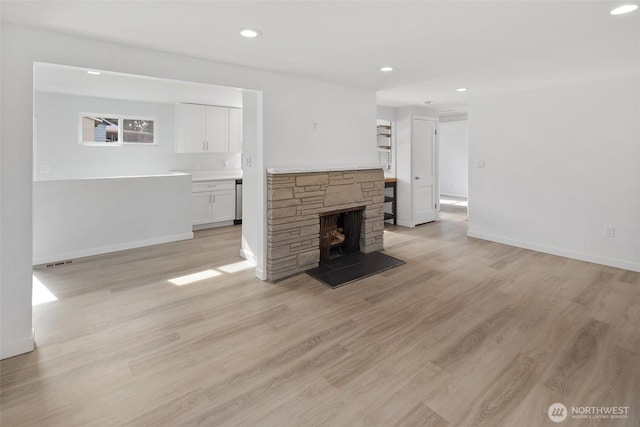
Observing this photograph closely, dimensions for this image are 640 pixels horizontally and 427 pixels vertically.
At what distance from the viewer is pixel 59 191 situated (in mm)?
4234

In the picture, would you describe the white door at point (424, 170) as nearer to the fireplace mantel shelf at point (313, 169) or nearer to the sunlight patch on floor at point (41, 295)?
the fireplace mantel shelf at point (313, 169)

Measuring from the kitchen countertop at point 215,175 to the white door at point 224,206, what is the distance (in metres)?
0.30

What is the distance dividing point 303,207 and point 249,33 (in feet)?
6.32

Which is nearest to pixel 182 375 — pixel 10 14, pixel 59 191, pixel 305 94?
pixel 10 14

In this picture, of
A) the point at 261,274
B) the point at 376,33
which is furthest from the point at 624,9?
the point at 261,274

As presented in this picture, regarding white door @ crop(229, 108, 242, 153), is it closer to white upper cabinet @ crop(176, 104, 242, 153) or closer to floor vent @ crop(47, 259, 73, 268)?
white upper cabinet @ crop(176, 104, 242, 153)

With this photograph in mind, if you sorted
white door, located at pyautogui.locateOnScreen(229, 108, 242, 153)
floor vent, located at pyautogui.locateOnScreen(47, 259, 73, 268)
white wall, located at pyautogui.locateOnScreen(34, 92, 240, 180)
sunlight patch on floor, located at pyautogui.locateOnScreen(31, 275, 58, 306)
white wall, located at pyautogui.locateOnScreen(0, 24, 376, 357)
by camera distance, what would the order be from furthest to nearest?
white door, located at pyautogui.locateOnScreen(229, 108, 242, 153)
white wall, located at pyautogui.locateOnScreen(34, 92, 240, 180)
floor vent, located at pyautogui.locateOnScreen(47, 259, 73, 268)
sunlight patch on floor, located at pyautogui.locateOnScreen(31, 275, 58, 306)
white wall, located at pyautogui.locateOnScreen(0, 24, 376, 357)

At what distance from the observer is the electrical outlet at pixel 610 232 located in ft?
13.6

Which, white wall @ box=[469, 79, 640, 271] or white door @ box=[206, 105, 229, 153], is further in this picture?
white door @ box=[206, 105, 229, 153]

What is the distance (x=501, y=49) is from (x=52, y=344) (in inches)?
169
